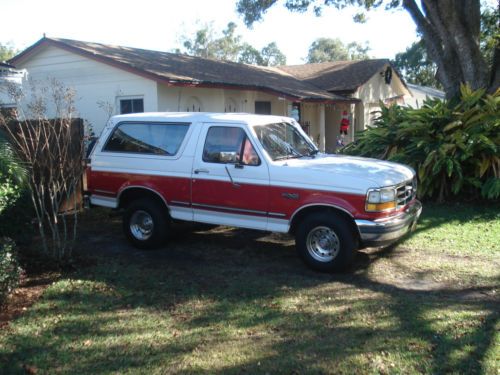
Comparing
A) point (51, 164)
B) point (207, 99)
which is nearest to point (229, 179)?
point (51, 164)

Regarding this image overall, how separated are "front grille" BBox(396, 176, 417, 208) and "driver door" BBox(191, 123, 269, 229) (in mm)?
1581

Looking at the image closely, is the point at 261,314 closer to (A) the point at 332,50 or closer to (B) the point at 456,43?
(B) the point at 456,43

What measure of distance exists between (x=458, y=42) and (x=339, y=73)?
466 inches

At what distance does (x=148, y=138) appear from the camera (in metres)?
6.98

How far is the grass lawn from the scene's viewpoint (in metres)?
3.82

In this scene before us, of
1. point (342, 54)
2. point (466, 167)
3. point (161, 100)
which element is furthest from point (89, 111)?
point (342, 54)

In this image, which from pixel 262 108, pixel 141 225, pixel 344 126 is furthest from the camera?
pixel 344 126

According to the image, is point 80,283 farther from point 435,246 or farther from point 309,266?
point 435,246

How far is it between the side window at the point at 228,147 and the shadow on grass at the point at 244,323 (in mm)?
1360

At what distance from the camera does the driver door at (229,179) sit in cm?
608

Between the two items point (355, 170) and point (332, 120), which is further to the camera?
point (332, 120)

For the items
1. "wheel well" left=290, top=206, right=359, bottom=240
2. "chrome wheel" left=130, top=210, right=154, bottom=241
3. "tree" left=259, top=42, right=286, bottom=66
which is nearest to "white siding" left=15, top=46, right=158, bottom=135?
"chrome wheel" left=130, top=210, right=154, bottom=241

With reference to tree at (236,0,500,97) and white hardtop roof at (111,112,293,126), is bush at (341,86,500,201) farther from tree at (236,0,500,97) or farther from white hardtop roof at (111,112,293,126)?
white hardtop roof at (111,112,293,126)

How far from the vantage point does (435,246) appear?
7.09m
